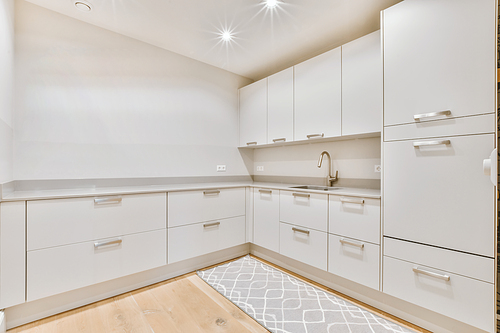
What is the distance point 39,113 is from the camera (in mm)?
2021

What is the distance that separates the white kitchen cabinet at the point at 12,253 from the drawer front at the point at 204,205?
3.32 ft

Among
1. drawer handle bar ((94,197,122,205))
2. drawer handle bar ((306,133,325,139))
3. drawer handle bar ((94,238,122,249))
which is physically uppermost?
drawer handle bar ((306,133,325,139))

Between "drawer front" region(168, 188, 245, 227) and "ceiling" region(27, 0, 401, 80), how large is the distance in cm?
158

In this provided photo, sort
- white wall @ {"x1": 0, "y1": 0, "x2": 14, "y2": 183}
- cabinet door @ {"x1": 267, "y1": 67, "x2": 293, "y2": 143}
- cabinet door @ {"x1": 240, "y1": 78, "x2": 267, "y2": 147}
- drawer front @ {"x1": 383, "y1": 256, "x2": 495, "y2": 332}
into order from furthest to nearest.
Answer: cabinet door @ {"x1": 240, "y1": 78, "x2": 267, "y2": 147} < cabinet door @ {"x1": 267, "y1": 67, "x2": 293, "y2": 143} < white wall @ {"x1": 0, "y1": 0, "x2": 14, "y2": 183} < drawer front @ {"x1": 383, "y1": 256, "x2": 495, "y2": 332}

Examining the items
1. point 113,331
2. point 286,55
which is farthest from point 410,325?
point 286,55

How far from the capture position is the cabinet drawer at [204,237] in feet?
7.52

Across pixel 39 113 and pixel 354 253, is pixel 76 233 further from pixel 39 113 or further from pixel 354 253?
pixel 354 253

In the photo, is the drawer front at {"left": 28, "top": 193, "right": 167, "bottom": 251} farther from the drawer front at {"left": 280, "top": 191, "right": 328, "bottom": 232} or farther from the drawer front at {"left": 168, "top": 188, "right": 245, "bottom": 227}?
the drawer front at {"left": 280, "top": 191, "right": 328, "bottom": 232}

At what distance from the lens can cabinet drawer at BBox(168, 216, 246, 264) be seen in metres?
2.29

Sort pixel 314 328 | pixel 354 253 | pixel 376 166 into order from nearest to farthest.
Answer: pixel 314 328
pixel 354 253
pixel 376 166

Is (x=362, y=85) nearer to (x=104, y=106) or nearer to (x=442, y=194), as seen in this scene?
(x=442, y=194)

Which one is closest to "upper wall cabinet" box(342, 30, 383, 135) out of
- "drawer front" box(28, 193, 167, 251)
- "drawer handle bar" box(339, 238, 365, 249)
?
"drawer handle bar" box(339, 238, 365, 249)

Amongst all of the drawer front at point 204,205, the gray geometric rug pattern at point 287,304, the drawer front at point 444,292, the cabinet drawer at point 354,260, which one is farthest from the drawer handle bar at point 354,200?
the drawer front at point 204,205

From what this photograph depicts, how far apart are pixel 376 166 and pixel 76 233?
2.61 meters
